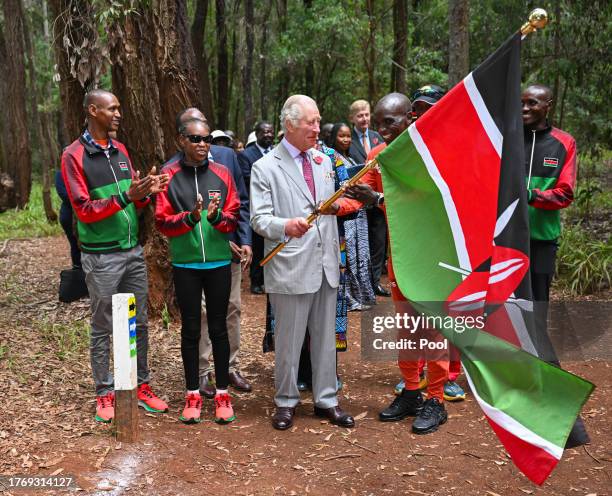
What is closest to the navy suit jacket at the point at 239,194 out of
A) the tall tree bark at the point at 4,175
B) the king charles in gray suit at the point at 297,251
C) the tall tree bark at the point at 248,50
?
the king charles in gray suit at the point at 297,251

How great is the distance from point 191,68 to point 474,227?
462 cm

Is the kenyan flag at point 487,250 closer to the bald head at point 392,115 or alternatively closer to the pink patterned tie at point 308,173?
the bald head at point 392,115

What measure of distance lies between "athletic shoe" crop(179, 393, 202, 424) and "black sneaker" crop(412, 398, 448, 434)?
1578 millimetres

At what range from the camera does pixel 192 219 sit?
15.2 ft

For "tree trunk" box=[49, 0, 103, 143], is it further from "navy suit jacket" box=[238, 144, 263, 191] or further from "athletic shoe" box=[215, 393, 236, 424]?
"athletic shoe" box=[215, 393, 236, 424]

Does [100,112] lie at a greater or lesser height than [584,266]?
greater

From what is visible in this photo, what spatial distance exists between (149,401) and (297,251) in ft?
5.60

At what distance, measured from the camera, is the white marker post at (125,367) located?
4.40 metres

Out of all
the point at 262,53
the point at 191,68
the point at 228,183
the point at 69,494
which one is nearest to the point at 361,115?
the point at 191,68

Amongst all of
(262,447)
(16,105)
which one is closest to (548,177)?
(262,447)

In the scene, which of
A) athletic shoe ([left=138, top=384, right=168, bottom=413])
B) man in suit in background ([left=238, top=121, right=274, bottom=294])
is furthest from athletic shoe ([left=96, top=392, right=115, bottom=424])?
man in suit in background ([left=238, top=121, right=274, bottom=294])

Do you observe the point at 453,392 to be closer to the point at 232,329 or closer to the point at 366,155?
the point at 232,329

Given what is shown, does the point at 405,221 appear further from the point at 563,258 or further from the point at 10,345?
the point at 563,258

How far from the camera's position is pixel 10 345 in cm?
662
